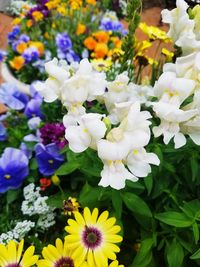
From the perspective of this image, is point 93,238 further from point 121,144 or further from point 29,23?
point 29,23

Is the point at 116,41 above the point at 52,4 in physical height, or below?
below

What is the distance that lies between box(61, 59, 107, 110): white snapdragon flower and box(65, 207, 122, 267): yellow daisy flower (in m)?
0.24

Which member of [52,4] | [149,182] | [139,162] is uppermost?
[139,162]

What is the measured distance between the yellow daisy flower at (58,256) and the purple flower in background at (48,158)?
572 millimetres

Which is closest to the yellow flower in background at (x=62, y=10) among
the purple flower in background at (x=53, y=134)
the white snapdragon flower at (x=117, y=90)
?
the purple flower in background at (x=53, y=134)

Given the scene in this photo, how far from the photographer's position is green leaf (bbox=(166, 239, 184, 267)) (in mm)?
1021

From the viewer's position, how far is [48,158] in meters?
1.51

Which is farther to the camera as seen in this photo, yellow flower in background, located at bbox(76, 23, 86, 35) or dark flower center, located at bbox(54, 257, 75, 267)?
yellow flower in background, located at bbox(76, 23, 86, 35)

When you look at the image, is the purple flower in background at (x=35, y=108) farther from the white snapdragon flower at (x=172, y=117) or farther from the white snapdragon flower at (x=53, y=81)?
the white snapdragon flower at (x=172, y=117)

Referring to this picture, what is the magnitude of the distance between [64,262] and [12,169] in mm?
621

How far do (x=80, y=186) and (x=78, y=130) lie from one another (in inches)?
23.5

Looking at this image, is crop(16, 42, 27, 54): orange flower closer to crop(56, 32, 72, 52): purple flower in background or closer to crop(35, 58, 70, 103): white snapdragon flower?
crop(56, 32, 72, 52): purple flower in background

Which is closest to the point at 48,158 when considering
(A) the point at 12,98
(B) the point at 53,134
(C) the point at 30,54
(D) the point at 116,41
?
(B) the point at 53,134

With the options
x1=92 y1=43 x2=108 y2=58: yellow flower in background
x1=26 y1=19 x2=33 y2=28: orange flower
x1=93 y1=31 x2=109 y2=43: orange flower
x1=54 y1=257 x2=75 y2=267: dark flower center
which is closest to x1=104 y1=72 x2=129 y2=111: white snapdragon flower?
x1=54 y1=257 x2=75 y2=267: dark flower center
